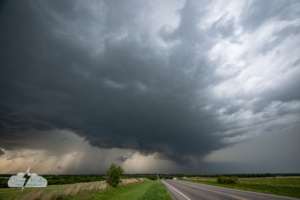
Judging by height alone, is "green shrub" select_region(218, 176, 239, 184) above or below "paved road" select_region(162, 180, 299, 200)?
above

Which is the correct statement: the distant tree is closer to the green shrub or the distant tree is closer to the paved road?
the paved road

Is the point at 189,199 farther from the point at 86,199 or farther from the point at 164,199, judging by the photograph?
the point at 86,199

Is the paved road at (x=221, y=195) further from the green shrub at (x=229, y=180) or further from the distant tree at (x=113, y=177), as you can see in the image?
the green shrub at (x=229, y=180)

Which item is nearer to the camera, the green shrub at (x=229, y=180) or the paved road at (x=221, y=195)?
the paved road at (x=221, y=195)

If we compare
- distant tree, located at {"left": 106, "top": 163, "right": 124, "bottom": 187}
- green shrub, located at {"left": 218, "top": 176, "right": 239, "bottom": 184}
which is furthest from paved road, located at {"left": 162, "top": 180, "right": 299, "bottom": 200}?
green shrub, located at {"left": 218, "top": 176, "right": 239, "bottom": 184}

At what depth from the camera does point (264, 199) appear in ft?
43.0

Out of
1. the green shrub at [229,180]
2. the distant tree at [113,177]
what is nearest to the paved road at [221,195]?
the distant tree at [113,177]

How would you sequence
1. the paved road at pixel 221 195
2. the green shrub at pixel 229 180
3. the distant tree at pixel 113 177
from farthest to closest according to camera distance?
the green shrub at pixel 229 180
the distant tree at pixel 113 177
the paved road at pixel 221 195

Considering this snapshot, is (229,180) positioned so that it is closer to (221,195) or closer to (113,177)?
(221,195)

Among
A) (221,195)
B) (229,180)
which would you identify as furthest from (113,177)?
(229,180)

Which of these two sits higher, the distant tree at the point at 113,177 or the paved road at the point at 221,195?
the distant tree at the point at 113,177

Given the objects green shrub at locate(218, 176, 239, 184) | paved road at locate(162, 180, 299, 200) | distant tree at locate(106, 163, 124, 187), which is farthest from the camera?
green shrub at locate(218, 176, 239, 184)

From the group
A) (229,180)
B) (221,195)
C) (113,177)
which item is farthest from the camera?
(229,180)

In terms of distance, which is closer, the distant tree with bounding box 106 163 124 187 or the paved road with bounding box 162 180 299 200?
the paved road with bounding box 162 180 299 200
